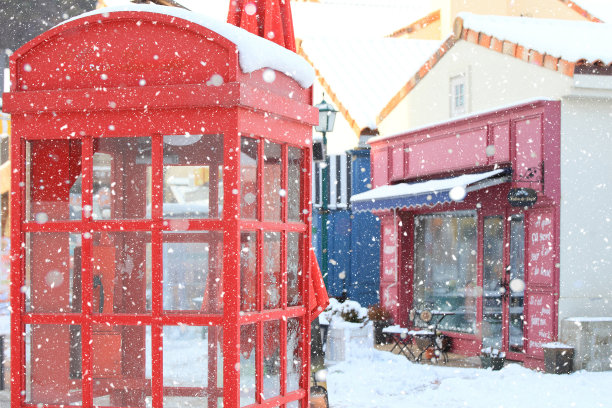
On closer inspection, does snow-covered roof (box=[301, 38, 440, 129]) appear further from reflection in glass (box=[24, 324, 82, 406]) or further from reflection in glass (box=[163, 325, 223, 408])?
reflection in glass (box=[24, 324, 82, 406])

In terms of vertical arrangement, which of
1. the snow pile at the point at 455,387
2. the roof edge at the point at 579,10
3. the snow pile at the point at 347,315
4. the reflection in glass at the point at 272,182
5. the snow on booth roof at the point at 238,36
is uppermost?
the roof edge at the point at 579,10

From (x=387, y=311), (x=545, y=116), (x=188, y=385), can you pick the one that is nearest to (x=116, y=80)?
(x=188, y=385)

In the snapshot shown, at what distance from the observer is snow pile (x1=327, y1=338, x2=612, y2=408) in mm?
10562

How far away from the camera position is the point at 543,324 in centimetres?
1373

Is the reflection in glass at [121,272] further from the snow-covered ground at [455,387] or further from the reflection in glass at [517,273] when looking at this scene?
the reflection in glass at [517,273]

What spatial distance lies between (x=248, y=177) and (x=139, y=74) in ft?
1.93

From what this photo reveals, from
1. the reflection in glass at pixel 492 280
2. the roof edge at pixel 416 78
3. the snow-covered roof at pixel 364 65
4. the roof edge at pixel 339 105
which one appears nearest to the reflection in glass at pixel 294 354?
the reflection in glass at pixel 492 280

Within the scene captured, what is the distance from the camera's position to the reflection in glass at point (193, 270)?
348 centimetres

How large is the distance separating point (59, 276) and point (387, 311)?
14.9 meters

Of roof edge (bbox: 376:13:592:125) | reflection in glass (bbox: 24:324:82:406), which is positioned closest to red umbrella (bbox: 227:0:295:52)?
reflection in glass (bbox: 24:324:82:406)

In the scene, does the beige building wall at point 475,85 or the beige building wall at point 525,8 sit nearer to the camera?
the beige building wall at point 475,85

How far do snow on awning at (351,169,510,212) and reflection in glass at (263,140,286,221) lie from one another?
10231mm

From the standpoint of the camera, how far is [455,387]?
1169 centimetres

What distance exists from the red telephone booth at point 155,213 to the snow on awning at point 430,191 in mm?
10315
